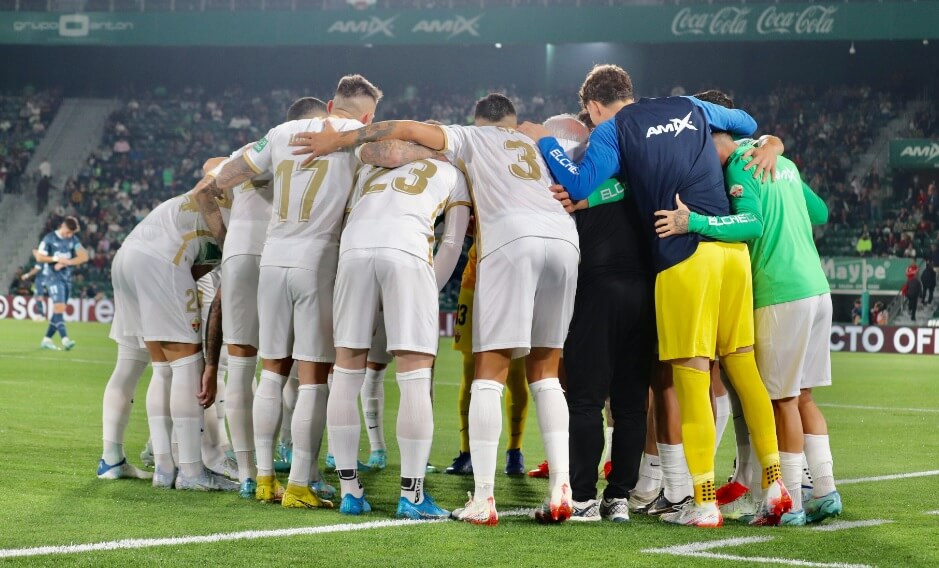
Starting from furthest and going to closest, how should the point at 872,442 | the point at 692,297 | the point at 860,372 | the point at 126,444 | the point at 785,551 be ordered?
the point at 860,372, the point at 872,442, the point at 126,444, the point at 692,297, the point at 785,551

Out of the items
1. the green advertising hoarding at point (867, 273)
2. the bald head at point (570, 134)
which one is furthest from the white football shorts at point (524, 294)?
the green advertising hoarding at point (867, 273)

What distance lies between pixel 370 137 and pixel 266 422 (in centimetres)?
172

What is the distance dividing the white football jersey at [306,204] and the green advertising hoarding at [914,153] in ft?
99.1

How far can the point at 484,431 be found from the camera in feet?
19.4

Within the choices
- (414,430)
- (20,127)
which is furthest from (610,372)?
(20,127)

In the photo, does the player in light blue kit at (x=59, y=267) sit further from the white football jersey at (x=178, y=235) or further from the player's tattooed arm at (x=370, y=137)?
the player's tattooed arm at (x=370, y=137)

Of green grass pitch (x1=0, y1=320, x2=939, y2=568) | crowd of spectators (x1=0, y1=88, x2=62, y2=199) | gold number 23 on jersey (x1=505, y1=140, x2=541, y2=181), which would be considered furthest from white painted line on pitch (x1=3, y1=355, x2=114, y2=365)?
crowd of spectators (x1=0, y1=88, x2=62, y2=199)

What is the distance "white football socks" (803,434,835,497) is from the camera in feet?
20.8

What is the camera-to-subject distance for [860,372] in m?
18.7

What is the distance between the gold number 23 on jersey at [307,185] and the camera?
6.55m

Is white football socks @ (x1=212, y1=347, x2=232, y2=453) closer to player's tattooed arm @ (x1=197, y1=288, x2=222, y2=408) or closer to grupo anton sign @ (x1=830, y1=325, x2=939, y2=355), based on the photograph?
player's tattooed arm @ (x1=197, y1=288, x2=222, y2=408)

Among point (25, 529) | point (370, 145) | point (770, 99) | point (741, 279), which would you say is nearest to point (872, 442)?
point (741, 279)

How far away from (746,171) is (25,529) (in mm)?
4099

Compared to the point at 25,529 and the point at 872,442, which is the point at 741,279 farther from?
the point at 872,442
